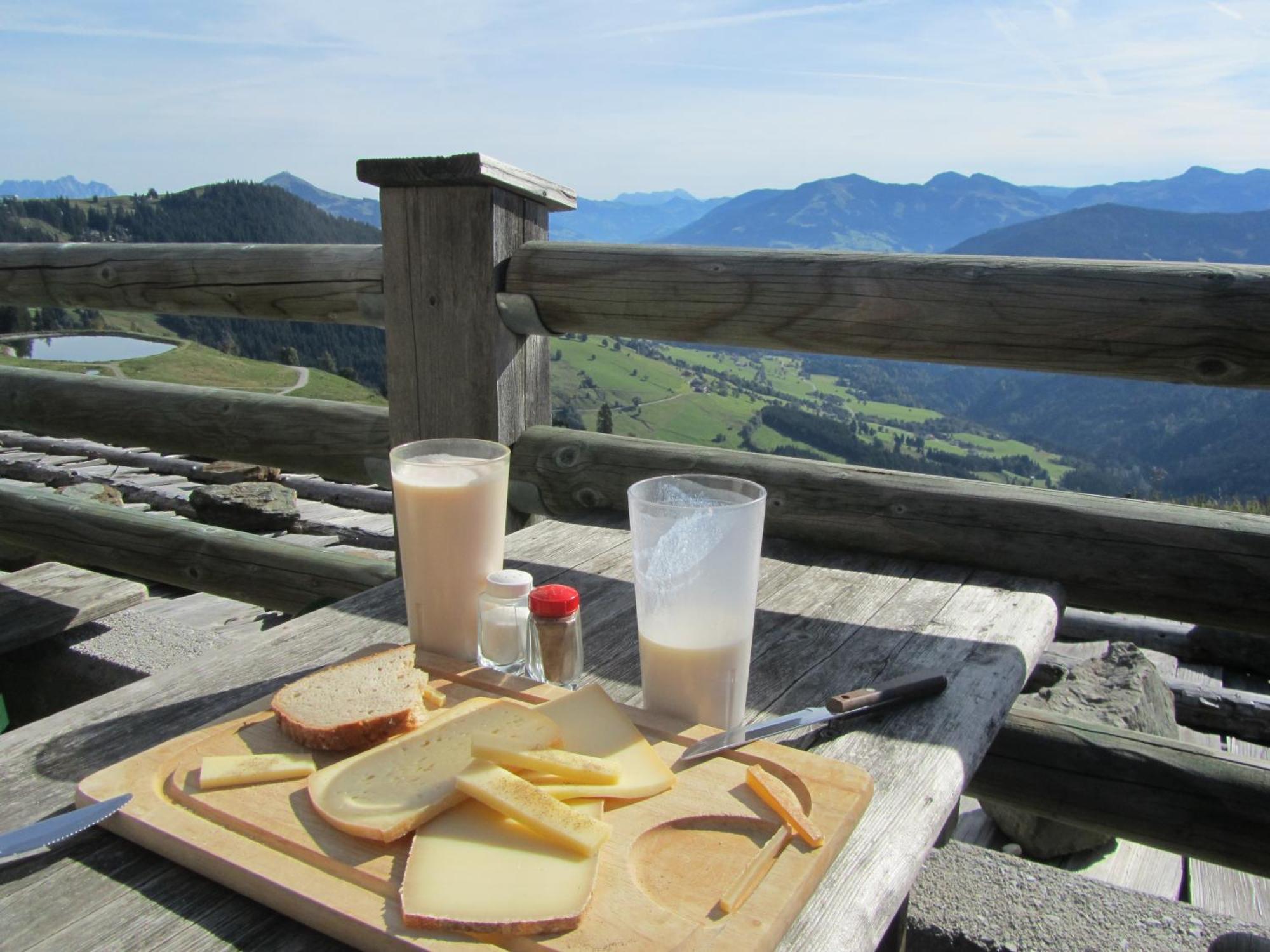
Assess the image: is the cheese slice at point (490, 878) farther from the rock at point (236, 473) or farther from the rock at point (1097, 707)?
the rock at point (236, 473)

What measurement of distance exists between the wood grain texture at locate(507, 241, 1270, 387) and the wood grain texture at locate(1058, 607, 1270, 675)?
2201 millimetres

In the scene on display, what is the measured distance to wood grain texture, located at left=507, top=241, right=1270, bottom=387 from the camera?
6.39 feet

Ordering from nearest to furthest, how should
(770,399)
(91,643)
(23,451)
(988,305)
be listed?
(988,305), (91,643), (23,451), (770,399)

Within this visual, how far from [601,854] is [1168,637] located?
3.91 metres

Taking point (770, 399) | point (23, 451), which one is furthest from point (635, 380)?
point (23, 451)

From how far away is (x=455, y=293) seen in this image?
8.08 ft

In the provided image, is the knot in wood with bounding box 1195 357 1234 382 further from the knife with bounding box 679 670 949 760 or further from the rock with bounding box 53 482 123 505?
the rock with bounding box 53 482 123 505

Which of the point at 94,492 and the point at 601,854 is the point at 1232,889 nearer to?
the point at 601,854

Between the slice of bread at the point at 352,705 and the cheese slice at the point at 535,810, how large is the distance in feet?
0.61

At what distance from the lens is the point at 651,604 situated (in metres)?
1.23

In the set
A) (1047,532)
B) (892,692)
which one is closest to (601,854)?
(892,692)

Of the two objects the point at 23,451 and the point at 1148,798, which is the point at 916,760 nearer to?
the point at 1148,798

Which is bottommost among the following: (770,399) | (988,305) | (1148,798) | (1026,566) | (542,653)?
(770,399)

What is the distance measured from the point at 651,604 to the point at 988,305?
1.26 meters
